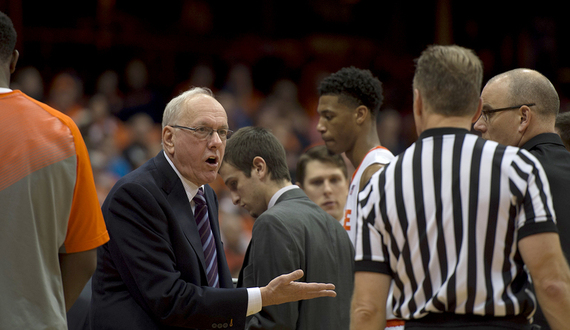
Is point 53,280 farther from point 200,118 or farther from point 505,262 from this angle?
point 505,262

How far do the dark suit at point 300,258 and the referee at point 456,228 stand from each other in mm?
707

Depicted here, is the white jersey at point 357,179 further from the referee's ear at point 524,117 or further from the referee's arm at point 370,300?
the referee's arm at point 370,300

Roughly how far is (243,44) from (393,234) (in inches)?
356

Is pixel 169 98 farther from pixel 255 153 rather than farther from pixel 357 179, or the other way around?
pixel 255 153

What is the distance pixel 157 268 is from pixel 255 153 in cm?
94

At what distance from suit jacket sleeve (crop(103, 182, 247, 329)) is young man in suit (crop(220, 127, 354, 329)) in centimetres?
27

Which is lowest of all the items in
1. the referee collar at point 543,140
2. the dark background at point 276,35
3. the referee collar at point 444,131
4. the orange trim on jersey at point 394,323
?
the orange trim on jersey at point 394,323

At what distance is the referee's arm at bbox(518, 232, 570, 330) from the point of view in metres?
1.82

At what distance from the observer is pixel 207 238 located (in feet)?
8.96

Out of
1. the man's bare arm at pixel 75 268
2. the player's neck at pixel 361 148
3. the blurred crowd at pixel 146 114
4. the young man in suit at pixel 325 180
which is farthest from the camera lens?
the blurred crowd at pixel 146 114

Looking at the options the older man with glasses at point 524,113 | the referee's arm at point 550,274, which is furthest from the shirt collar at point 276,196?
the referee's arm at point 550,274

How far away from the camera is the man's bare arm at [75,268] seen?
7.21 feet

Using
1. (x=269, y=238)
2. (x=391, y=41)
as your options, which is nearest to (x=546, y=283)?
(x=269, y=238)

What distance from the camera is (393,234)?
200 centimetres
